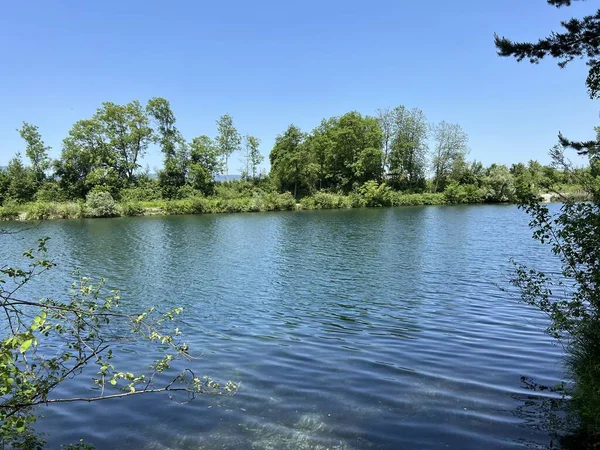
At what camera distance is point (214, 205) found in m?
70.8

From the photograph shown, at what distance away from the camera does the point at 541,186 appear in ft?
23.9

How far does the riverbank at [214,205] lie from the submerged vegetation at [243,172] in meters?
0.18

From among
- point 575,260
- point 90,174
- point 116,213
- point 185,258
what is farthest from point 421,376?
point 90,174

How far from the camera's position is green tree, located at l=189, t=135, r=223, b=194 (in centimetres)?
7625

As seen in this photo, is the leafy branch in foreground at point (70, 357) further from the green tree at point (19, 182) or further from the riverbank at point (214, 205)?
the green tree at point (19, 182)

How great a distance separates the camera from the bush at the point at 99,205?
6203cm

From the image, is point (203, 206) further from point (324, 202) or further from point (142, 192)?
point (324, 202)

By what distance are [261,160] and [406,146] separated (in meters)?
31.0

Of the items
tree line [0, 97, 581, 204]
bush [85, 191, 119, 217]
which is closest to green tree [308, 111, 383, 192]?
tree line [0, 97, 581, 204]

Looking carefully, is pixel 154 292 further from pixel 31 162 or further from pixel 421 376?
pixel 31 162

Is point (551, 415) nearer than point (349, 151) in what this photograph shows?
Yes

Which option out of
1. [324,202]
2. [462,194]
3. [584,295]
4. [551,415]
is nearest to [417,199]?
[462,194]

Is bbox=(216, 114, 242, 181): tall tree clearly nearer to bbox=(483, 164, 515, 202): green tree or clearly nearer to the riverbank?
the riverbank

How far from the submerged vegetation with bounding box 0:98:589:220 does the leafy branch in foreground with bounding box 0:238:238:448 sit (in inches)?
2206
